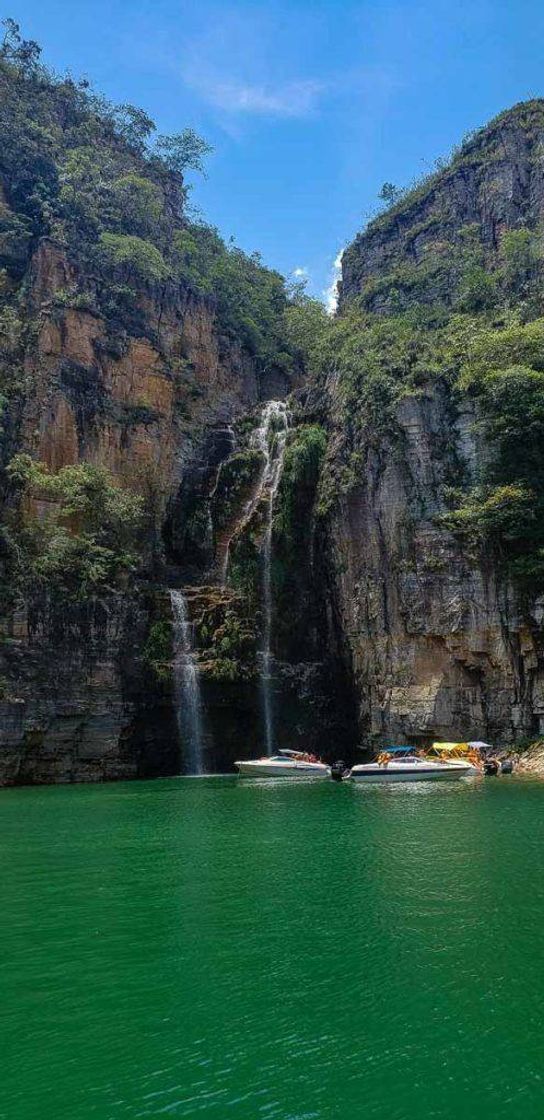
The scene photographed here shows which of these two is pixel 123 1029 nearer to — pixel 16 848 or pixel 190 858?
pixel 190 858

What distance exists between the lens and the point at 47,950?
9297 millimetres

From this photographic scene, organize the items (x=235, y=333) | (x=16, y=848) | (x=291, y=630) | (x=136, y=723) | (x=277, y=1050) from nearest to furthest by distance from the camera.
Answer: (x=277, y=1050), (x=16, y=848), (x=136, y=723), (x=291, y=630), (x=235, y=333)

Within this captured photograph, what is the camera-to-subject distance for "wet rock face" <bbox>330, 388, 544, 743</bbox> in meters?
30.9

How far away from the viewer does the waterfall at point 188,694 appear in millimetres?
34250

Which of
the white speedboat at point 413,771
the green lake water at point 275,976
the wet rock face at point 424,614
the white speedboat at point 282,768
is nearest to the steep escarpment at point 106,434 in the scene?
the white speedboat at point 282,768

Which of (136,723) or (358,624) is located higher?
(358,624)

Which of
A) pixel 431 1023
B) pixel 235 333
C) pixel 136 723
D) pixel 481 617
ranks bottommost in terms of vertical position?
pixel 431 1023

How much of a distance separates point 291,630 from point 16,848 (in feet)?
73.5

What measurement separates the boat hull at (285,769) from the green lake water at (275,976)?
14858 millimetres

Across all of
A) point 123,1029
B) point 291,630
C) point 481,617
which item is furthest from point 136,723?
point 123,1029

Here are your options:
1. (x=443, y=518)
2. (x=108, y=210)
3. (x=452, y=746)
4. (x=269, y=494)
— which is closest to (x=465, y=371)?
(x=443, y=518)

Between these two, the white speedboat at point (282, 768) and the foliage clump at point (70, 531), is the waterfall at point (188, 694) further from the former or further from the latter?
the foliage clump at point (70, 531)

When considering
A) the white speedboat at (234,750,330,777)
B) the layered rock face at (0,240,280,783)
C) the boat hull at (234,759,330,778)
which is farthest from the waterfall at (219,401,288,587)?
the boat hull at (234,759,330,778)

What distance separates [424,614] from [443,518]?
416 centimetres
